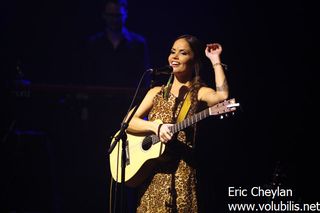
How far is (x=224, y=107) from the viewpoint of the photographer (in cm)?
402

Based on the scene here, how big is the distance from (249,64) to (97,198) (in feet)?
8.94

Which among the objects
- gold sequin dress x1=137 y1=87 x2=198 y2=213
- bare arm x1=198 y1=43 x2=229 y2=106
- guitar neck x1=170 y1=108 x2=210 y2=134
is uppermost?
bare arm x1=198 y1=43 x2=229 y2=106

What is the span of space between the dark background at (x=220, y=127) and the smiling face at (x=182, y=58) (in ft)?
4.86

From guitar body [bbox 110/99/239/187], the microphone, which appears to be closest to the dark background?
guitar body [bbox 110/99/239/187]

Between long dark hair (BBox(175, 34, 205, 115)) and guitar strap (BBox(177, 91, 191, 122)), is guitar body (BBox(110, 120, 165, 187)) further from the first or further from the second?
long dark hair (BBox(175, 34, 205, 115))

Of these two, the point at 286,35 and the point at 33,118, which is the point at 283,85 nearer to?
the point at 286,35

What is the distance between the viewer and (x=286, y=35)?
632cm

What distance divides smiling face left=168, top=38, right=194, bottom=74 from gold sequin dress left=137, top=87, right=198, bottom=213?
12.2 inches

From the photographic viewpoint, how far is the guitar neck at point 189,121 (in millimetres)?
4199

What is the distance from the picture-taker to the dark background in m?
6.00

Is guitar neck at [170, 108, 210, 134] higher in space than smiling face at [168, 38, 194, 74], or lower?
lower

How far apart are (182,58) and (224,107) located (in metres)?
0.90

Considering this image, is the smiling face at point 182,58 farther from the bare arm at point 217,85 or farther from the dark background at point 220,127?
the dark background at point 220,127

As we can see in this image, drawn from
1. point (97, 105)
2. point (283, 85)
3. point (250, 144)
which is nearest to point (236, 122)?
point (250, 144)
